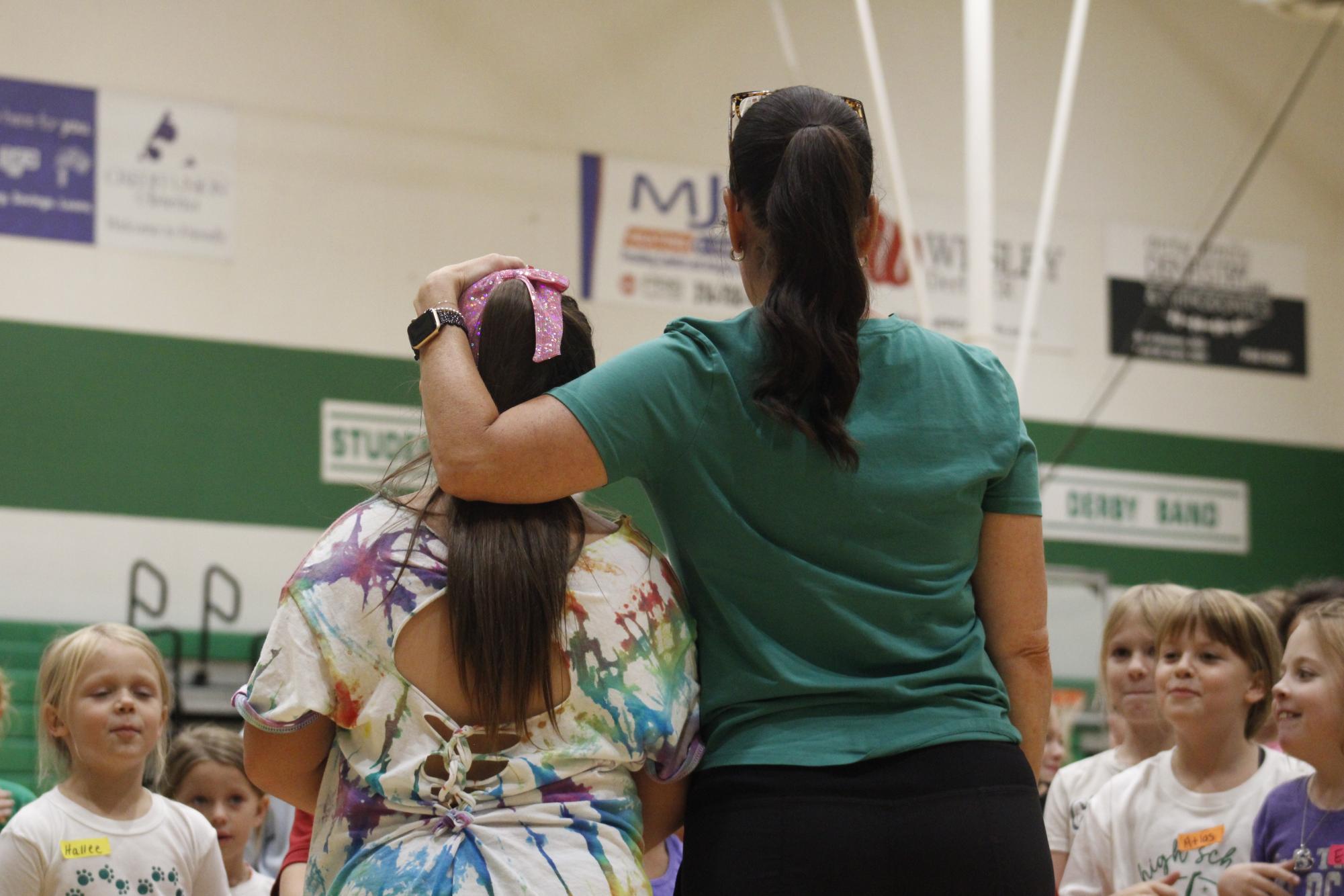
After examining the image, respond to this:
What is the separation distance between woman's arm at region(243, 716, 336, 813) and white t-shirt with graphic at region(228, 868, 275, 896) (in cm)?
226

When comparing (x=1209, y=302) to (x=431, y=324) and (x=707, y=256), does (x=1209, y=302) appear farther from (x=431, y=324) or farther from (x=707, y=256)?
(x=431, y=324)

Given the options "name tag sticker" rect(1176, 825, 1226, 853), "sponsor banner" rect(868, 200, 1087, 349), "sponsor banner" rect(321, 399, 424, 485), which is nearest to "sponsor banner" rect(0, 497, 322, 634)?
"sponsor banner" rect(321, 399, 424, 485)

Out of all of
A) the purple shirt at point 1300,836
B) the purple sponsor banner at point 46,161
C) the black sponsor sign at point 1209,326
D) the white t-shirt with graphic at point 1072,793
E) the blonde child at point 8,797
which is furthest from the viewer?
the black sponsor sign at point 1209,326

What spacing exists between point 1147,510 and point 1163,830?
6.31 m

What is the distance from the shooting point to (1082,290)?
961 centimetres

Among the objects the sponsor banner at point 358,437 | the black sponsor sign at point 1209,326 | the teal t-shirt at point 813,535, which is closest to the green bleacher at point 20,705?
the sponsor banner at point 358,437

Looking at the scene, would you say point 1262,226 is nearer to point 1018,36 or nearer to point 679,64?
point 1018,36

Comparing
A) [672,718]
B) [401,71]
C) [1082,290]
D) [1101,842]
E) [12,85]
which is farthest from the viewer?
[1082,290]

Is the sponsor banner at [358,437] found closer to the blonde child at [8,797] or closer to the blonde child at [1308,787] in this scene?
the blonde child at [8,797]

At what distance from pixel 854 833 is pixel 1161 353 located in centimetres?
867

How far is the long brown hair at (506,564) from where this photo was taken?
1.69m

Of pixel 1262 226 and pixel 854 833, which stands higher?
Answer: pixel 1262 226

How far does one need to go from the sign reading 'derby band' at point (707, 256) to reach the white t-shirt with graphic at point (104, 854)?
5349 millimetres

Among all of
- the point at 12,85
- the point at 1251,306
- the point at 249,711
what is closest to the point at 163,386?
the point at 12,85
